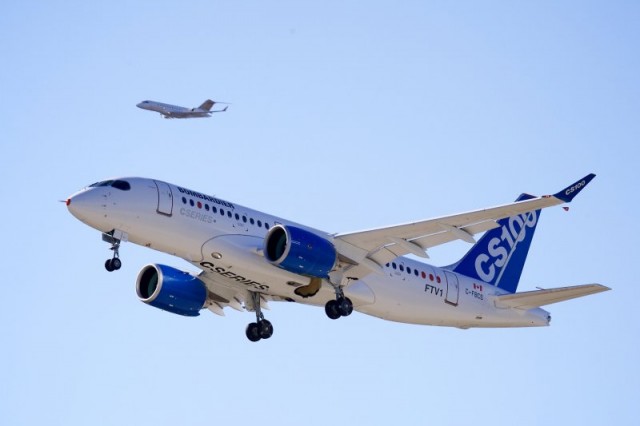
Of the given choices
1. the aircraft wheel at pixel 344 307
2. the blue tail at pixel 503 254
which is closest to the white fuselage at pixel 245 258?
the aircraft wheel at pixel 344 307

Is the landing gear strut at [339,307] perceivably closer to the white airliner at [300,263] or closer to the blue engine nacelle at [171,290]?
the white airliner at [300,263]

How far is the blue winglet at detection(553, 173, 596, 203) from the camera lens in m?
39.3

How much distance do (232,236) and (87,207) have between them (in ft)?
16.7

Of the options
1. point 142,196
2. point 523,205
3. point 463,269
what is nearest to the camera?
point 523,205

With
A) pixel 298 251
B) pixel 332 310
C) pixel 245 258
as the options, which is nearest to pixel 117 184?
pixel 245 258

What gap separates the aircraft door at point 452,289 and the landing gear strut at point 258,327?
700 cm

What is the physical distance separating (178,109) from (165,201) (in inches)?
1976

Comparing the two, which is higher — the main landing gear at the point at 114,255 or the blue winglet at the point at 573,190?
the blue winglet at the point at 573,190

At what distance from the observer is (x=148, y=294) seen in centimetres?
4681

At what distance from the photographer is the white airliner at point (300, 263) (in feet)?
135

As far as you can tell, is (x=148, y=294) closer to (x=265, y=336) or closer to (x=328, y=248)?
(x=265, y=336)

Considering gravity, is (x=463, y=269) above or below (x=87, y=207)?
above

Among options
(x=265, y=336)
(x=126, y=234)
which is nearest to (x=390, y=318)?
(x=265, y=336)

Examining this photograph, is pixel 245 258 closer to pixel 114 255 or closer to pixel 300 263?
pixel 300 263
